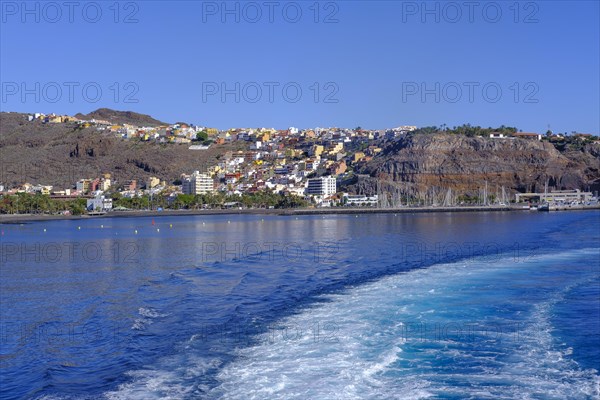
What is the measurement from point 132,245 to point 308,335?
23.2m

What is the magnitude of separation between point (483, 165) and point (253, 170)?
50.8m

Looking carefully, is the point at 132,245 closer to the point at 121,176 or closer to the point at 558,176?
the point at 558,176

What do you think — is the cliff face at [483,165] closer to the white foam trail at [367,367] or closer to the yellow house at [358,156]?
the yellow house at [358,156]

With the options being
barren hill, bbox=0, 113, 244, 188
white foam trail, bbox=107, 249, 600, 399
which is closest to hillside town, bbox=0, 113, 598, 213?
barren hill, bbox=0, 113, 244, 188

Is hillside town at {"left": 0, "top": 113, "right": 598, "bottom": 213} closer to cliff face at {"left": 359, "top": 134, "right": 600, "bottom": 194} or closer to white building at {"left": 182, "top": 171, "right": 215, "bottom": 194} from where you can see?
white building at {"left": 182, "top": 171, "right": 215, "bottom": 194}

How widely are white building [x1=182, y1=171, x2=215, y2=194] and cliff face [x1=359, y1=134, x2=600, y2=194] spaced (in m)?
28.3

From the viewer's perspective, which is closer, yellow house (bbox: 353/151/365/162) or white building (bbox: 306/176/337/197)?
white building (bbox: 306/176/337/197)

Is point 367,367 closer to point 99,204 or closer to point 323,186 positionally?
point 99,204

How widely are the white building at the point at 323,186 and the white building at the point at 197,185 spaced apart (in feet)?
59.7

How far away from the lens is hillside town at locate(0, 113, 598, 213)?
10269 cm

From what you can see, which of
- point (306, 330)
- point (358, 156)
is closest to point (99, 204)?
point (358, 156)

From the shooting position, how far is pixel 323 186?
109 m

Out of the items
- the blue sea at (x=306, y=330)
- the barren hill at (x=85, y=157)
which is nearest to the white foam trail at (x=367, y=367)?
the blue sea at (x=306, y=330)

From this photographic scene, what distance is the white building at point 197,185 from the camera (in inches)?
4459
